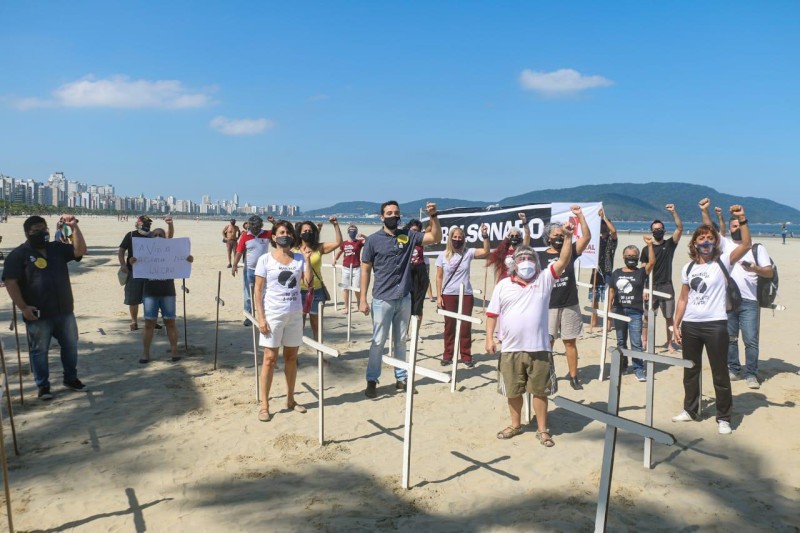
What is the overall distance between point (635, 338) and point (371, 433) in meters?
4.10

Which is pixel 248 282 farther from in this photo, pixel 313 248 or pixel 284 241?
Result: pixel 284 241

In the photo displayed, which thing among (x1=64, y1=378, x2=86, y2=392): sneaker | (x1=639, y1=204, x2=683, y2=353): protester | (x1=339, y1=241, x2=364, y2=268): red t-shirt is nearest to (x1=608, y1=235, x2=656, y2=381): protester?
(x1=639, y1=204, x2=683, y2=353): protester

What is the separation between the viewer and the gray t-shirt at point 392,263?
22.1 ft

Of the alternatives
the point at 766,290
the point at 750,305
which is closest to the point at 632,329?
the point at 750,305

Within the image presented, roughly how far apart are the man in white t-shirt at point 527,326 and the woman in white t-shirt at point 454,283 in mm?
2746

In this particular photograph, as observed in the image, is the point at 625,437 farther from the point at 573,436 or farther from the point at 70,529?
the point at 70,529

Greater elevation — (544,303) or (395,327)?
(544,303)

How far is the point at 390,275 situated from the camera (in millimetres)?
6734

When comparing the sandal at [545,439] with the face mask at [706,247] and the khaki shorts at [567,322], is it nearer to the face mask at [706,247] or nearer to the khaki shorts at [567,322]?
the khaki shorts at [567,322]

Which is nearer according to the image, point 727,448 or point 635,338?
point 727,448

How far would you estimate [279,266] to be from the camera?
19.7 ft

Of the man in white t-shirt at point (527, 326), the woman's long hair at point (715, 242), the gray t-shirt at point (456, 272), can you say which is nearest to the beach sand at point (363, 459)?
the man in white t-shirt at point (527, 326)

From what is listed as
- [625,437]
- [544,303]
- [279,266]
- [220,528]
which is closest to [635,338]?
[625,437]

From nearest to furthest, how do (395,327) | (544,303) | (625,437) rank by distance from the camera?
(544,303) < (625,437) < (395,327)
